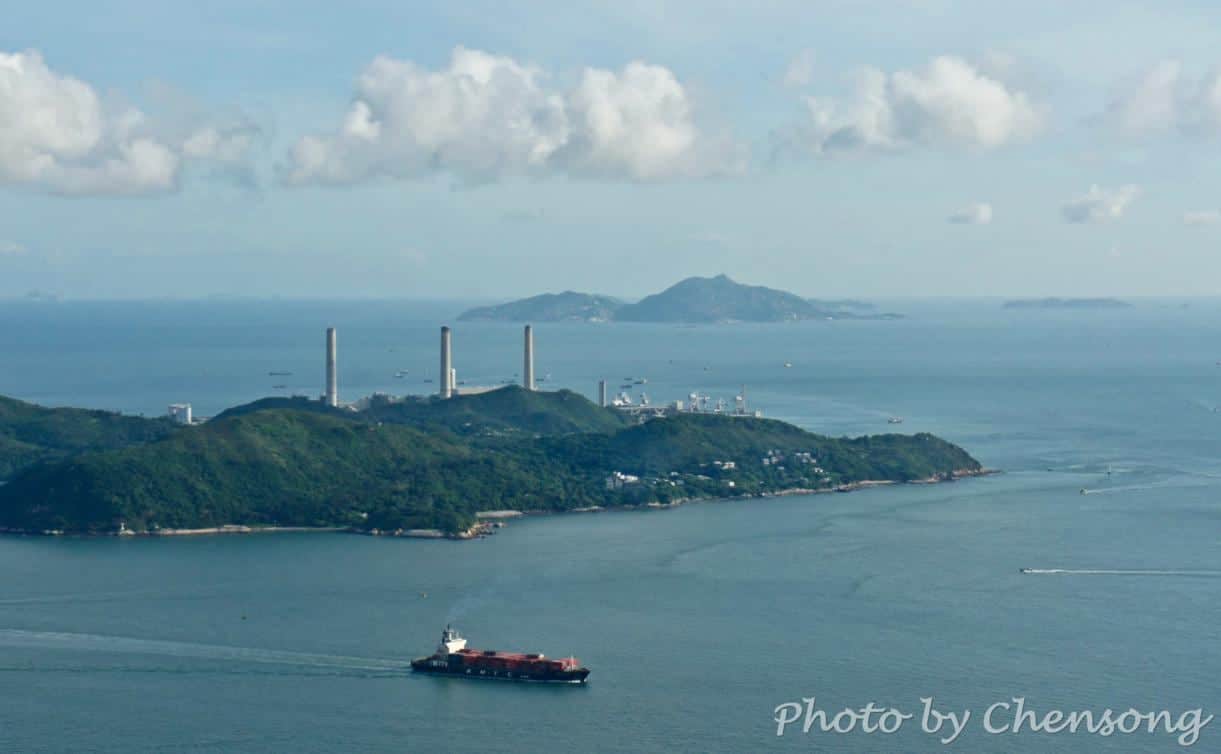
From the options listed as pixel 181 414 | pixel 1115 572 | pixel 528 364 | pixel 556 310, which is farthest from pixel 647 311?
pixel 1115 572

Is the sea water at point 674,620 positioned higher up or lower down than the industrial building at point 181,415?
lower down

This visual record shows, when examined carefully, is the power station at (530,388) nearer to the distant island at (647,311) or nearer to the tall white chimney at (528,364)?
the tall white chimney at (528,364)

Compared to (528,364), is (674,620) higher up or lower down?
lower down

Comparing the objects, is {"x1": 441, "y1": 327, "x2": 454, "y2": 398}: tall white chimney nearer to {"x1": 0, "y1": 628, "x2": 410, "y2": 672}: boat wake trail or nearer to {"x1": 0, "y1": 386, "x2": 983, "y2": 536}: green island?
{"x1": 0, "y1": 386, "x2": 983, "y2": 536}: green island

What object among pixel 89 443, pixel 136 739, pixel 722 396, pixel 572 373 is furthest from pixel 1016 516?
pixel 572 373

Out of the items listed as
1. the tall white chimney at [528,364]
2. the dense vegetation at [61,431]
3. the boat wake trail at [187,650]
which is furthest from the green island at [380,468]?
the tall white chimney at [528,364]

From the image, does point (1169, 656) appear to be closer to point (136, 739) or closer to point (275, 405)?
A: point (136, 739)

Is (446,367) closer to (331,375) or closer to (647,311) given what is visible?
(331,375)
